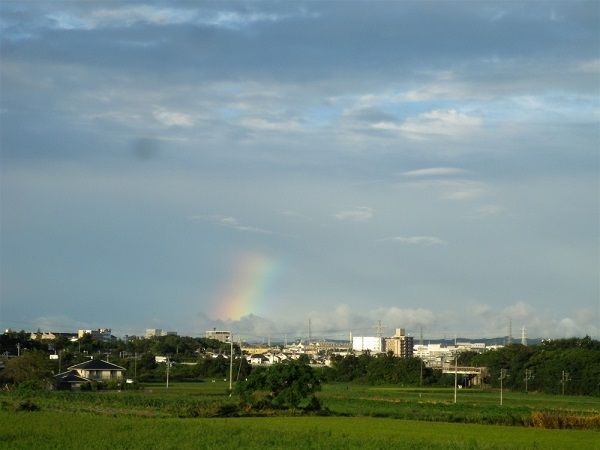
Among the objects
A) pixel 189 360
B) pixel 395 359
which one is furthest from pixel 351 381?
pixel 189 360

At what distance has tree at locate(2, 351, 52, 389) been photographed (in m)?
85.6

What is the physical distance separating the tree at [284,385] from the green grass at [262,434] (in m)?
8.09

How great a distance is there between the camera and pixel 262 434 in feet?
121

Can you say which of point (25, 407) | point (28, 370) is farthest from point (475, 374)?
point (25, 407)

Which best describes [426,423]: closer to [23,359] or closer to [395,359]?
[23,359]

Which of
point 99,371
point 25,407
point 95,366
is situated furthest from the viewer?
point 95,366

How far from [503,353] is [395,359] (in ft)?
52.0

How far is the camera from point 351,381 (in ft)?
432

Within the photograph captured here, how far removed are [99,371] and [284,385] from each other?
4620 centimetres

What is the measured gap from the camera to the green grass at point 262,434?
32.9 meters

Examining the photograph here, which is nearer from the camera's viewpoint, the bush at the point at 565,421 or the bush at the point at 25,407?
the bush at the point at 565,421

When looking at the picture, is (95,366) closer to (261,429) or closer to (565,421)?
(261,429)

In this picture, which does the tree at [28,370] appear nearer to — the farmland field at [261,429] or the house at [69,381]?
the house at [69,381]

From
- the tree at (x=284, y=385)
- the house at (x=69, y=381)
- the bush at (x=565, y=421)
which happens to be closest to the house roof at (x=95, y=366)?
the house at (x=69, y=381)
